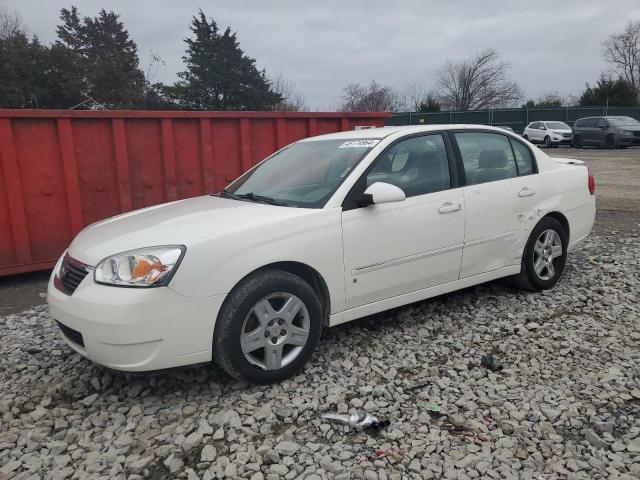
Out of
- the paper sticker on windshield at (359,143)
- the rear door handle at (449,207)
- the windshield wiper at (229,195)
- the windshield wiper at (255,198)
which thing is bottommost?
the rear door handle at (449,207)

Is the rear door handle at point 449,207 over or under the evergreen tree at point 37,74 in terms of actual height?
under

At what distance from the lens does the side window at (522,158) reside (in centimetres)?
473

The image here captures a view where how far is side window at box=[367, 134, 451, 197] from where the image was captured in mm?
3867

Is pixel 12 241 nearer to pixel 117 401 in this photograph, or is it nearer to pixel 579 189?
pixel 117 401

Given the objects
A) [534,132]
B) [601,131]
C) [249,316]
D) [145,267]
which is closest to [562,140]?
[534,132]

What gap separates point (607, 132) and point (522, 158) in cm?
2449

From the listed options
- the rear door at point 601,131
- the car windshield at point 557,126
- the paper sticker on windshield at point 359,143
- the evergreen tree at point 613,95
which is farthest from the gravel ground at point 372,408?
the evergreen tree at point 613,95

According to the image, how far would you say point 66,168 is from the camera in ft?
18.6

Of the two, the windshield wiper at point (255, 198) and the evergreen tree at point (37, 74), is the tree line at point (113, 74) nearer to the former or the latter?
the evergreen tree at point (37, 74)

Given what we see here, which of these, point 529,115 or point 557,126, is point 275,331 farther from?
point 529,115

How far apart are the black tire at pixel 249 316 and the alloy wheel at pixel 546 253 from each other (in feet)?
8.08

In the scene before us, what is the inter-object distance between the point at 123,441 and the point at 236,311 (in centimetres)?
91

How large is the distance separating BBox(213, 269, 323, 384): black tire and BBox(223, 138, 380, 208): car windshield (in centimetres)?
61

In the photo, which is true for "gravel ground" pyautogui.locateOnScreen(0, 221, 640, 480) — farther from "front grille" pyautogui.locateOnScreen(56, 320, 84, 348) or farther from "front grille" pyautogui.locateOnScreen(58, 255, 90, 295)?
"front grille" pyautogui.locateOnScreen(58, 255, 90, 295)
